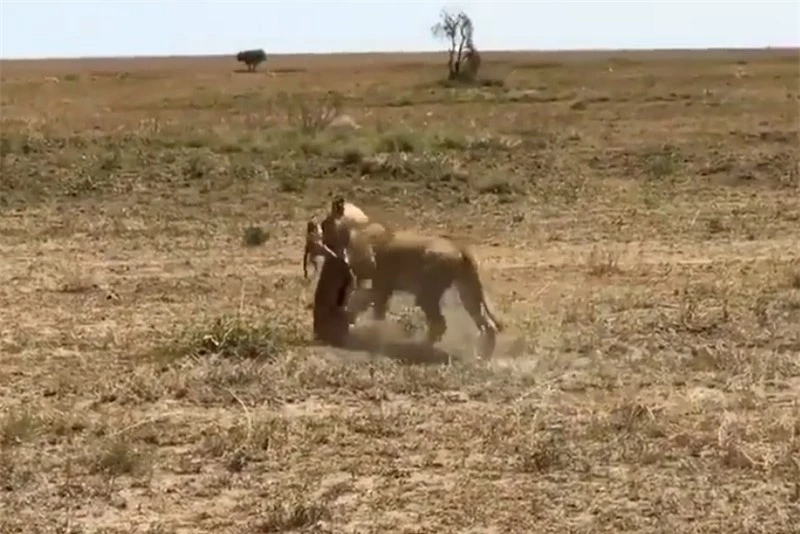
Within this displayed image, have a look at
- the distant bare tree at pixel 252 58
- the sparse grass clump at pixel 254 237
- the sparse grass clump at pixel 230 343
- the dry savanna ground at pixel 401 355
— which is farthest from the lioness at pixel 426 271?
the distant bare tree at pixel 252 58

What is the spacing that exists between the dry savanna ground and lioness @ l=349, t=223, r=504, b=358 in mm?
183

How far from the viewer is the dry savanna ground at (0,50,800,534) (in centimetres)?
600

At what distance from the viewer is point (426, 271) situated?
9219mm

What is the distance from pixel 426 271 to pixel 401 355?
73cm

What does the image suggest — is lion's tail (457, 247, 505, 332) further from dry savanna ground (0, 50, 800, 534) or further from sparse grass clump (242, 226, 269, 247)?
sparse grass clump (242, 226, 269, 247)

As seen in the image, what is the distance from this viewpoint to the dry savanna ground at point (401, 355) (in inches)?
236

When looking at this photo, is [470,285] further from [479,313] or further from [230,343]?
[230,343]

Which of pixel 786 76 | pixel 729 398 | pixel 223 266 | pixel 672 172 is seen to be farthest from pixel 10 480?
pixel 786 76

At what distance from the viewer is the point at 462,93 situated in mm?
46062

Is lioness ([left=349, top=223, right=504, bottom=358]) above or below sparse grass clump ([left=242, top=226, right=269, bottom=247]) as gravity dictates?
above

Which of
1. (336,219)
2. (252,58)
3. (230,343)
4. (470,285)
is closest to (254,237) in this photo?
(336,219)

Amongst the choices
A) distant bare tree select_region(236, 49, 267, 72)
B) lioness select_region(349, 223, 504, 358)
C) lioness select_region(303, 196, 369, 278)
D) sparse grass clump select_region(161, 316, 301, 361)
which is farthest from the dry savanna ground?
distant bare tree select_region(236, 49, 267, 72)

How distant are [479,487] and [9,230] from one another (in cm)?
989

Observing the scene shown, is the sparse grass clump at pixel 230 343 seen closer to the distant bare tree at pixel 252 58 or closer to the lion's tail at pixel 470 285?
the lion's tail at pixel 470 285
